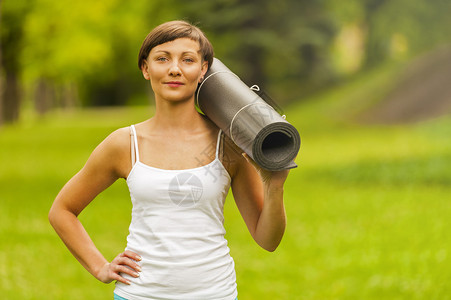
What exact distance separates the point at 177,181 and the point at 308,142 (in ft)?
64.4

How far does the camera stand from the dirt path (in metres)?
24.3

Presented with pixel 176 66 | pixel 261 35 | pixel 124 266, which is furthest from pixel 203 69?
pixel 261 35

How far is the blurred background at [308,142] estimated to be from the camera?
744 centimetres

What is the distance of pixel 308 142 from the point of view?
21.8m

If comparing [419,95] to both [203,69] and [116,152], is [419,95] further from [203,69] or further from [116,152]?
[116,152]

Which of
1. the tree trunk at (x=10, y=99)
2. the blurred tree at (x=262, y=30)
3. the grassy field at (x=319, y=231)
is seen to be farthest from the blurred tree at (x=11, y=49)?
the grassy field at (x=319, y=231)

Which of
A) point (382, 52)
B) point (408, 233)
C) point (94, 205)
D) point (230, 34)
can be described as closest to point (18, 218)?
point (94, 205)

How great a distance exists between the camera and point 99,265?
2.59 m

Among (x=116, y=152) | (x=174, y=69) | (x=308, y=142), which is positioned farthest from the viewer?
(x=308, y=142)

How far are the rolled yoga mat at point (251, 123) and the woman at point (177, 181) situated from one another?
8 centimetres

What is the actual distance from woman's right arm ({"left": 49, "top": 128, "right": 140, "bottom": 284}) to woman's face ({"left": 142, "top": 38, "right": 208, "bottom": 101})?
0.79 feet

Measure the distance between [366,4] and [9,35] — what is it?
2006cm

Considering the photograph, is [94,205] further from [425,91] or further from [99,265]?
[425,91]

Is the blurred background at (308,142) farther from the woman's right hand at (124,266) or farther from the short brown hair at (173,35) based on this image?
the woman's right hand at (124,266)
